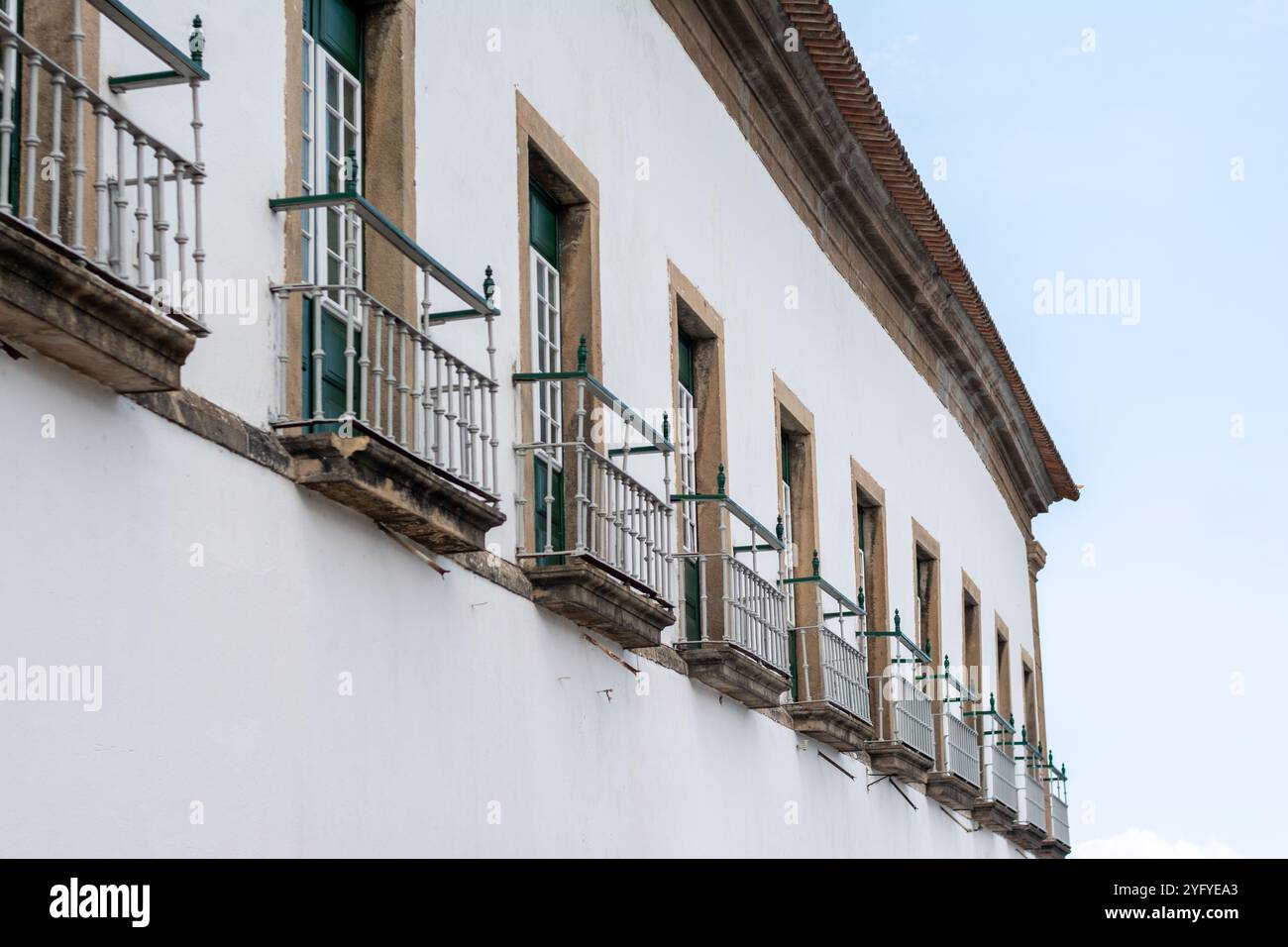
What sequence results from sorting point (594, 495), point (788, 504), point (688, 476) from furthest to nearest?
point (788, 504)
point (688, 476)
point (594, 495)

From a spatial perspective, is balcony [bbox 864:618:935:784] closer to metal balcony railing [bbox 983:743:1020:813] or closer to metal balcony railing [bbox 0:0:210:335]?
metal balcony railing [bbox 983:743:1020:813]

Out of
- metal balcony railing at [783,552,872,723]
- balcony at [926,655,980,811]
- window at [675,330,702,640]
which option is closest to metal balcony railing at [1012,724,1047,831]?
balcony at [926,655,980,811]

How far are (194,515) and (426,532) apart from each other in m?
1.53

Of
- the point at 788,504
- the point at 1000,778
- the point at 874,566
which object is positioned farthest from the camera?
the point at 1000,778

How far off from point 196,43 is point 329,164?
164 cm

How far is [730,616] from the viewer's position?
38.6ft

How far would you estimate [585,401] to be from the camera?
33.8 ft

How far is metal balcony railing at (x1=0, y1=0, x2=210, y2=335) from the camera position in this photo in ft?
18.1

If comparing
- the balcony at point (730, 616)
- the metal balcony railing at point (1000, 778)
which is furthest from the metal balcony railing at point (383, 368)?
the metal balcony railing at point (1000, 778)

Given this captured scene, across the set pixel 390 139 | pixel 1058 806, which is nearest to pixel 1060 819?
pixel 1058 806

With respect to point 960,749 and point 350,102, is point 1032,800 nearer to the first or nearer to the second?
point 960,749

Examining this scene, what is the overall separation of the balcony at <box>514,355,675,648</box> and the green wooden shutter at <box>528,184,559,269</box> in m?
0.69

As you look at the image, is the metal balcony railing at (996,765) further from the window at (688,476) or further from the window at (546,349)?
the window at (546,349)
